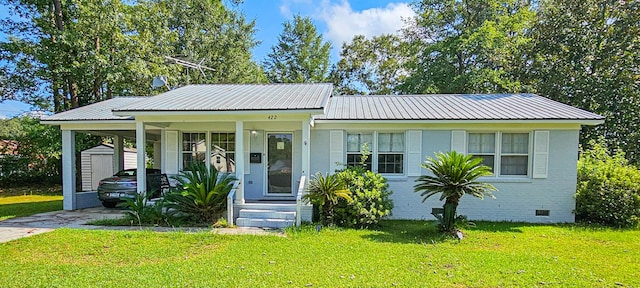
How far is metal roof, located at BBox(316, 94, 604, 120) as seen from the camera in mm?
8375

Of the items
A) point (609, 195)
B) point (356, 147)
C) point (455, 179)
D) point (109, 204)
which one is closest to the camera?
point (455, 179)

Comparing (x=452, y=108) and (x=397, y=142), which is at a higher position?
(x=452, y=108)

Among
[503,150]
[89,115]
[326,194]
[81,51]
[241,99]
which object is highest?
[81,51]

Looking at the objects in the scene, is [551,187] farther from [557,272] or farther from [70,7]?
[70,7]

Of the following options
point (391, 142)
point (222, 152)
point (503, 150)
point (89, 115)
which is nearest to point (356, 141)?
point (391, 142)

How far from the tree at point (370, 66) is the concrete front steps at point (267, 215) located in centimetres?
1962

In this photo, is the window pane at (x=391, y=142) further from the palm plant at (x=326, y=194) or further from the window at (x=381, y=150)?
the palm plant at (x=326, y=194)

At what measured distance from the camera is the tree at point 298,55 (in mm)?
26422

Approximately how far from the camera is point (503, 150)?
880 cm

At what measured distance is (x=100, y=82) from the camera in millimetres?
15812

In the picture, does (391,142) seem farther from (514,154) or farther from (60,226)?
(60,226)

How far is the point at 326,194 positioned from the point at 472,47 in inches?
547

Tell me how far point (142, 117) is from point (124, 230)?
2821mm

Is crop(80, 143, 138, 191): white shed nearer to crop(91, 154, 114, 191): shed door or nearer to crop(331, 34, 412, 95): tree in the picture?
crop(91, 154, 114, 191): shed door
